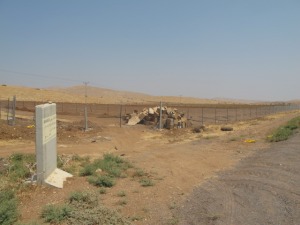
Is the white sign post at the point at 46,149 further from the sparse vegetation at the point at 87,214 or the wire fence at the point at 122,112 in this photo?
the wire fence at the point at 122,112

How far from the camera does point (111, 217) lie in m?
8.00

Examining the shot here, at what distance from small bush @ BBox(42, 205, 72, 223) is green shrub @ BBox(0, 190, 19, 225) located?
581 millimetres

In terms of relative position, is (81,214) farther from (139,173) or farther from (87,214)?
(139,173)

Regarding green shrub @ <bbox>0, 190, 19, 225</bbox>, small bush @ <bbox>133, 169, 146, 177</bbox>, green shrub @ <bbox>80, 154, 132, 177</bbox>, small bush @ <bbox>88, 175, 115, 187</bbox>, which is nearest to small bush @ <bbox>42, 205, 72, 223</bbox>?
green shrub @ <bbox>0, 190, 19, 225</bbox>

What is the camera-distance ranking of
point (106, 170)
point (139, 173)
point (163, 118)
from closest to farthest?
point (139, 173) < point (106, 170) < point (163, 118)

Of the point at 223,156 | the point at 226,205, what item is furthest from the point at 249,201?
the point at 223,156

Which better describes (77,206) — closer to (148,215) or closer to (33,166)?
(148,215)

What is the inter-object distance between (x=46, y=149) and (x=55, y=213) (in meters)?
3.01

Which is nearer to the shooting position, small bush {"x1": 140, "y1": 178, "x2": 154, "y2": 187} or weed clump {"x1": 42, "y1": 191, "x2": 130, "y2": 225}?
weed clump {"x1": 42, "y1": 191, "x2": 130, "y2": 225}

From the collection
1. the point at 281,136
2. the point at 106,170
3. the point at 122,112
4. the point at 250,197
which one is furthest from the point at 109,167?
the point at 122,112

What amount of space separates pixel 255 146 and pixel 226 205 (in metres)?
11.4

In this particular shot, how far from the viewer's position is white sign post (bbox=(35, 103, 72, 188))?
1055 cm

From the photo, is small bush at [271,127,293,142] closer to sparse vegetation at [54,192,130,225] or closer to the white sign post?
the white sign post

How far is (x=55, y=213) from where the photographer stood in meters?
8.22
